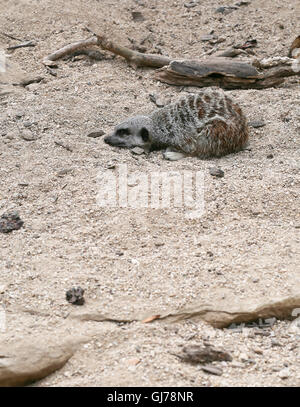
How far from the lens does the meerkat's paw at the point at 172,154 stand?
13.5ft

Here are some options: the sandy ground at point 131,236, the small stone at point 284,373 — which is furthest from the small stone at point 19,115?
the small stone at point 284,373

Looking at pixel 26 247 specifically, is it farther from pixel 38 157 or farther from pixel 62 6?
pixel 62 6

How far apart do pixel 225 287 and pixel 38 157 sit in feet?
5.64

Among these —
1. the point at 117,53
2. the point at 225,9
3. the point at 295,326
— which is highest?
the point at 225,9

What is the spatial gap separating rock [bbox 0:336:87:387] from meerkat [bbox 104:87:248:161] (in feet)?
6.73

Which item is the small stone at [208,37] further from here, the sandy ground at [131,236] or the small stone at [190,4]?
the small stone at [190,4]

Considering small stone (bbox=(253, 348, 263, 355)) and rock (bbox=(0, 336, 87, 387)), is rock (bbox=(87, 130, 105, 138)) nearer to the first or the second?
rock (bbox=(0, 336, 87, 387))

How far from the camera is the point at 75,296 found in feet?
8.05

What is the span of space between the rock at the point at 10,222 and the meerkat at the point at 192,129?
115 centimetres

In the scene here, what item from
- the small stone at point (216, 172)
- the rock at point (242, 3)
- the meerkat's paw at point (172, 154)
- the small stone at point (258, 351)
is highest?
the rock at point (242, 3)

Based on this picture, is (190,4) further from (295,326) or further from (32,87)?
(295,326)

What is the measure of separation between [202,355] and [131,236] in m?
0.88

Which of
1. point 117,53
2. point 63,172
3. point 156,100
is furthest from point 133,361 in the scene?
point 117,53
